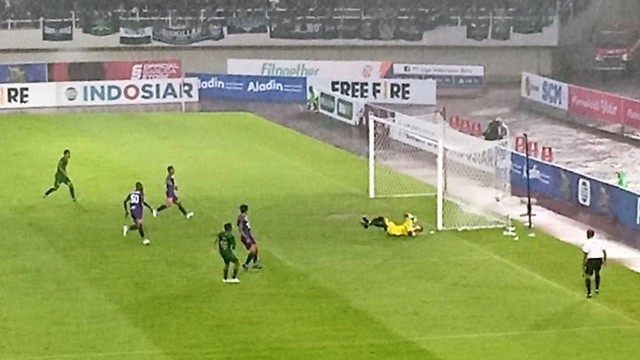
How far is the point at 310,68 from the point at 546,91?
38.5ft

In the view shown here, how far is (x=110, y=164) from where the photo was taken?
161 ft

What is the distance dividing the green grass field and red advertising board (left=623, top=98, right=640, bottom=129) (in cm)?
1581

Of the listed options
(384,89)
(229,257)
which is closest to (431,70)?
(384,89)

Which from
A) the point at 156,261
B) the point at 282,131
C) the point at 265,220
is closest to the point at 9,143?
the point at 282,131

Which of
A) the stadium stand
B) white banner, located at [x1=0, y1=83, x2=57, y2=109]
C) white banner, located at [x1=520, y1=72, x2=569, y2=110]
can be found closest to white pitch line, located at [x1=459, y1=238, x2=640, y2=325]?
white banner, located at [x1=520, y1=72, x2=569, y2=110]

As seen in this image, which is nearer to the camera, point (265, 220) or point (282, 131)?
point (265, 220)

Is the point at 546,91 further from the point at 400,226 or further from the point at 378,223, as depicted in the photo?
the point at 400,226

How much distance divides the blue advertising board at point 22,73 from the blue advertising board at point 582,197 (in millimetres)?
31754

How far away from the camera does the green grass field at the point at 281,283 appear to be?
26.7 metres

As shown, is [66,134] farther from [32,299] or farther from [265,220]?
[32,299]

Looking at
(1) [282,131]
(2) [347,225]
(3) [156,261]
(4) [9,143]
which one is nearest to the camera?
(3) [156,261]

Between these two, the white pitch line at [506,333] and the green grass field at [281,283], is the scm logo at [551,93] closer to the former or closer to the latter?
the green grass field at [281,283]

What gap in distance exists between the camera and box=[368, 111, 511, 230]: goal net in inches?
1533

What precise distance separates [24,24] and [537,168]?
137 ft
